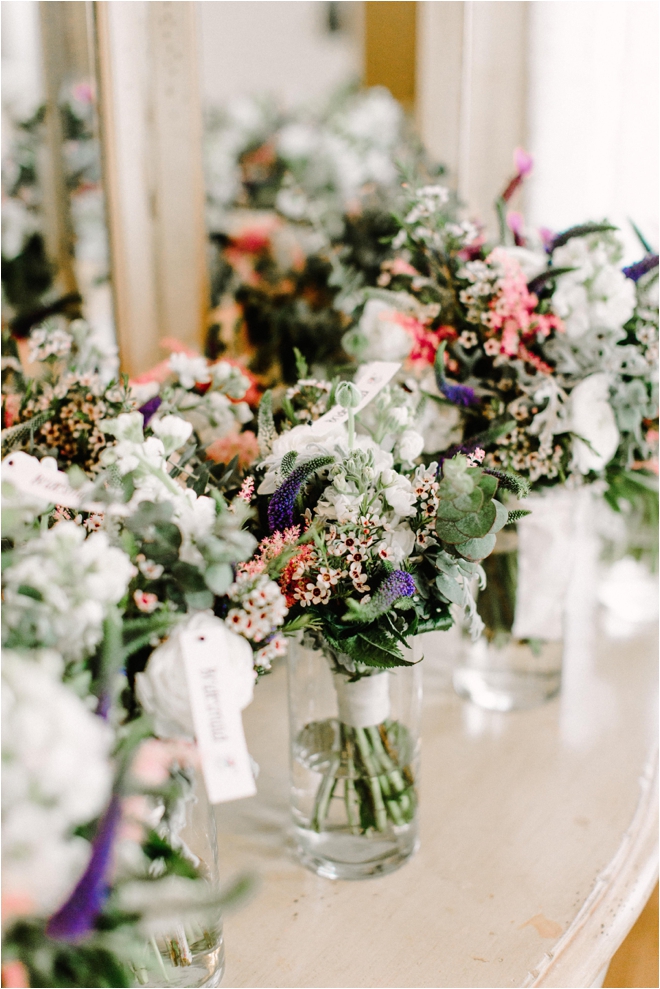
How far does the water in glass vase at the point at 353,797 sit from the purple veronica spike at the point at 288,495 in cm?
26

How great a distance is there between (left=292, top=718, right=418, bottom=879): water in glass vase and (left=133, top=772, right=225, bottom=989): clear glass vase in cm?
14

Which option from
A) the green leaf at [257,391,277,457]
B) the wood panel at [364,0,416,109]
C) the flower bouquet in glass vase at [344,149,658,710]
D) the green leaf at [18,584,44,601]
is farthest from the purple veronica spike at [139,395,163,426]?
the wood panel at [364,0,416,109]

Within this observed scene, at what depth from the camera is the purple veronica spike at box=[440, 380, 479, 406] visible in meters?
0.86

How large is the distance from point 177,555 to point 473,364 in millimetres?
491

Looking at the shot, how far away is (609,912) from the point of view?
0.76 meters

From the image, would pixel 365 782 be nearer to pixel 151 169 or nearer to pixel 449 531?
pixel 449 531

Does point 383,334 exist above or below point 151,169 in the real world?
below

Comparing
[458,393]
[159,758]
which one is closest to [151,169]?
[458,393]

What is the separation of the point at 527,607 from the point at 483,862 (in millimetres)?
321

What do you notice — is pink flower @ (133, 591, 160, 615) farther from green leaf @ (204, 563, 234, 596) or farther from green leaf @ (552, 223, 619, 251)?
green leaf @ (552, 223, 619, 251)

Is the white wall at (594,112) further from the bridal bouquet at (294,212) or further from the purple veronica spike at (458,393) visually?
the purple veronica spike at (458,393)

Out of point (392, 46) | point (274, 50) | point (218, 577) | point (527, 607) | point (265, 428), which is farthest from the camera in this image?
point (392, 46)

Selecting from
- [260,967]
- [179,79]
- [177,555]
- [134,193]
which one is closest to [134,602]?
[177,555]

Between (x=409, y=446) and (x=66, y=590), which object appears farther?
(x=409, y=446)
